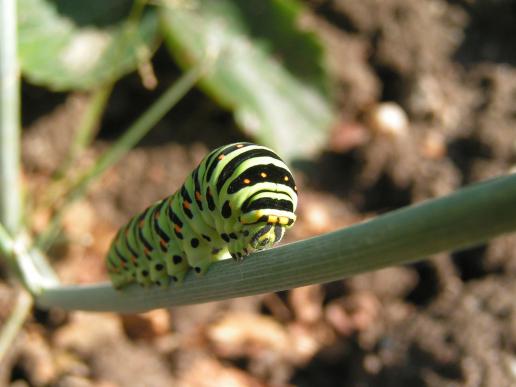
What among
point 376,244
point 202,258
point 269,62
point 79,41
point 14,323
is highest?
point 376,244

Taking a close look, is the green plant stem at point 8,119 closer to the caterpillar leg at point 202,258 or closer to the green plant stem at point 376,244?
the caterpillar leg at point 202,258

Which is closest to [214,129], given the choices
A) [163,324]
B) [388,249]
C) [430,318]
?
[163,324]

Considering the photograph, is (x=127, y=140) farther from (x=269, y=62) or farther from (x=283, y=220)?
(x=283, y=220)

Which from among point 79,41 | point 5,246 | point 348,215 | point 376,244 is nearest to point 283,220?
point 376,244

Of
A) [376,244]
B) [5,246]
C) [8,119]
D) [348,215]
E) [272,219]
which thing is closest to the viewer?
[376,244]

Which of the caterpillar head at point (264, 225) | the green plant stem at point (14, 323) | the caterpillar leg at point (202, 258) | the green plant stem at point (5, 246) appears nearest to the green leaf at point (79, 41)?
the green plant stem at point (14, 323)

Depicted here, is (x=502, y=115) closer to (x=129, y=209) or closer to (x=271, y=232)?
(x=129, y=209)
